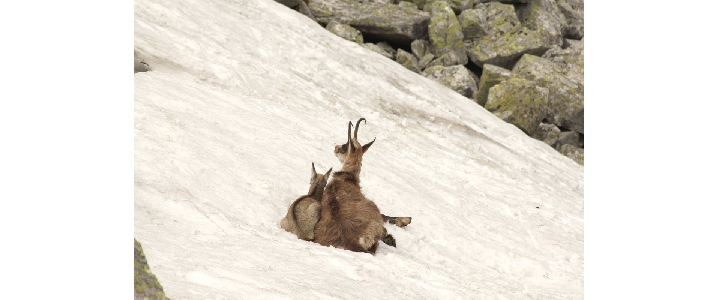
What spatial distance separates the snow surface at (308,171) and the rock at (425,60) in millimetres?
11425

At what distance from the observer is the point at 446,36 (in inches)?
1585

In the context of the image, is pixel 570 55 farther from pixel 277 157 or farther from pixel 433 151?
pixel 277 157

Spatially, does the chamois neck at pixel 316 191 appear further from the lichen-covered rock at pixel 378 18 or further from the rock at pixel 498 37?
the rock at pixel 498 37

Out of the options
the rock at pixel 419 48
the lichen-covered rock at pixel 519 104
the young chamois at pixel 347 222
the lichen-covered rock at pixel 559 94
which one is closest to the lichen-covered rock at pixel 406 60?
the rock at pixel 419 48

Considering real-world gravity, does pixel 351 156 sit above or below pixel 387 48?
above

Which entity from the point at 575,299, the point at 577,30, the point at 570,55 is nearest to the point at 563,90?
the point at 570,55

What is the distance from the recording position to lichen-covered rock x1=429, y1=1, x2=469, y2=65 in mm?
39875

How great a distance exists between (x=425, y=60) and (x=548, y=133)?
836 centimetres

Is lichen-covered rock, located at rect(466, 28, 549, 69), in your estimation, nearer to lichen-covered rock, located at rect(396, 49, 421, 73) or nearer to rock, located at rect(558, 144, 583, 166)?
lichen-covered rock, located at rect(396, 49, 421, 73)

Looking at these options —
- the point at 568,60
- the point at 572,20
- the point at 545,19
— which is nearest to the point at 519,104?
the point at 568,60

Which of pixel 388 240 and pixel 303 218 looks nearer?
pixel 303 218

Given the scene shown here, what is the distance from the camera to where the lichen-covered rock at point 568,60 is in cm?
3882

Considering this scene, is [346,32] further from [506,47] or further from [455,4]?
[455,4]

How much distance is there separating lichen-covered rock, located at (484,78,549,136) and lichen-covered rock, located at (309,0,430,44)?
7990mm
